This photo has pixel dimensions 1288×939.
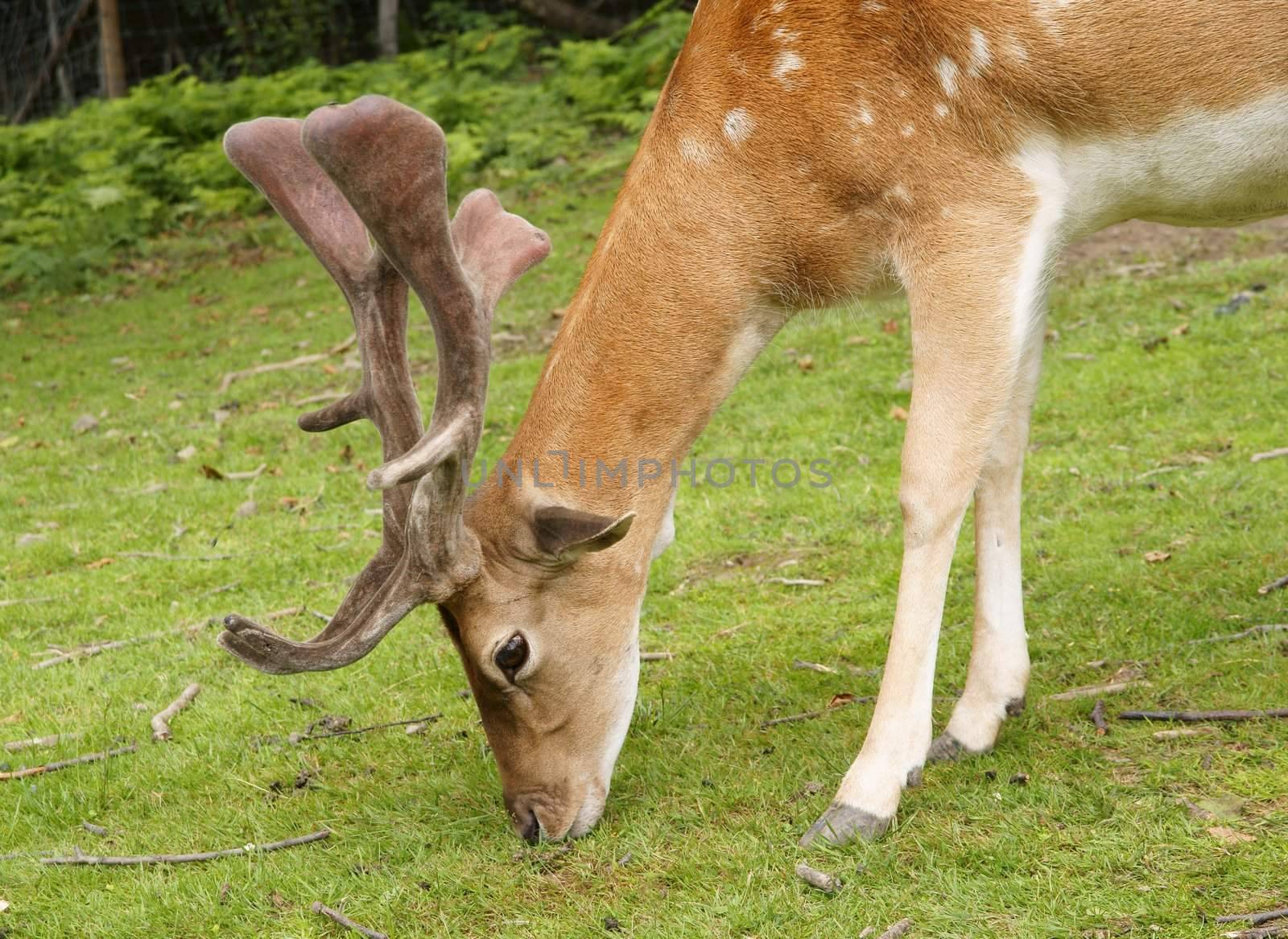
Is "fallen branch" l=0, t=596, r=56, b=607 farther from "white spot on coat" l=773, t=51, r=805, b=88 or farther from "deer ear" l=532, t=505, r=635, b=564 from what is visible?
"white spot on coat" l=773, t=51, r=805, b=88

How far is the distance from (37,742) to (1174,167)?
13.6 ft

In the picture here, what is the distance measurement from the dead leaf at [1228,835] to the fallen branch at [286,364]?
7.84 meters

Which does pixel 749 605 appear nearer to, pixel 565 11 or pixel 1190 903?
pixel 1190 903

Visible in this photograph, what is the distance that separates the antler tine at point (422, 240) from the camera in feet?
11.7

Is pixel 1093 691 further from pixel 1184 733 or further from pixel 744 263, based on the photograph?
pixel 744 263

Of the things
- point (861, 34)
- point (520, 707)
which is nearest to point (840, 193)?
point (861, 34)

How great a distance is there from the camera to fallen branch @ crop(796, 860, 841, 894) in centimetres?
361

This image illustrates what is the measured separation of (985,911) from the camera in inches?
135

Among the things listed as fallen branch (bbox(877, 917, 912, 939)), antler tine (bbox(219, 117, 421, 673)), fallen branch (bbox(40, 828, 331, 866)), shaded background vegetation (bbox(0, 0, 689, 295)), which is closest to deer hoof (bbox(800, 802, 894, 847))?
fallen branch (bbox(877, 917, 912, 939))

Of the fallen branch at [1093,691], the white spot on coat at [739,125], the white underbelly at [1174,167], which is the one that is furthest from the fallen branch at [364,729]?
the white underbelly at [1174,167]

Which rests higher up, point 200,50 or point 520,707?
point 520,707

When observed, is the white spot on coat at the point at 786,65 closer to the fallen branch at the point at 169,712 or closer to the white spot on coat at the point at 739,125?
the white spot on coat at the point at 739,125

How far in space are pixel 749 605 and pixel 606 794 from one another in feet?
5.50

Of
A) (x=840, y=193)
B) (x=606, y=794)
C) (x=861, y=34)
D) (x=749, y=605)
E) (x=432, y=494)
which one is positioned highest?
(x=861, y=34)
